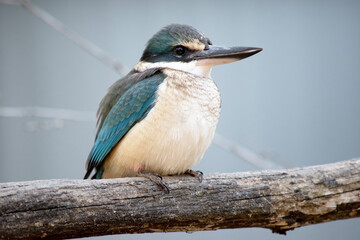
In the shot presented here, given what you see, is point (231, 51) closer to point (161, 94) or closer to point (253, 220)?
point (161, 94)

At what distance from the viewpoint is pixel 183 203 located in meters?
2.36

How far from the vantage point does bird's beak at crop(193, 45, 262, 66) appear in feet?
9.10

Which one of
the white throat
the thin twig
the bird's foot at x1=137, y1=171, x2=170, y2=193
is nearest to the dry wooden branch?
the bird's foot at x1=137, y1=171, x2=170, y2=193

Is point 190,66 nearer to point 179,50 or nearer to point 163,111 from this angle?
point 179,50

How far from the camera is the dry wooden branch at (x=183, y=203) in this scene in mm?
2121

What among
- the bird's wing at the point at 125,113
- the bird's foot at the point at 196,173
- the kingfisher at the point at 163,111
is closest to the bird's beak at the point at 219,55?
the kingfisher at the point at 163,111

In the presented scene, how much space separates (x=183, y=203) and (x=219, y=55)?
90 cm

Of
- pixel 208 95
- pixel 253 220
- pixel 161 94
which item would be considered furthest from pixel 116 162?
pixel 253 220

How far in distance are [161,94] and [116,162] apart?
46 centimetres

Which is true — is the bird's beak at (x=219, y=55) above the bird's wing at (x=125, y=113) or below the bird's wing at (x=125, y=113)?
above

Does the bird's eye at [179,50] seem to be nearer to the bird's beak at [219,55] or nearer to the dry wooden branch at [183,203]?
the bird's beak at [219,55]

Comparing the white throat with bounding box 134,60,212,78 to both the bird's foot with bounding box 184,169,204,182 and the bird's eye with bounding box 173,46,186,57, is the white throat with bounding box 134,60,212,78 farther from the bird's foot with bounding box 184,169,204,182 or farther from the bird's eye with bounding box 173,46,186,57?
the bird's foot with bounding box 184,169,204,182

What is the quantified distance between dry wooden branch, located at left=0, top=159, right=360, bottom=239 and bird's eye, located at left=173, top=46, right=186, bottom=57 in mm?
726

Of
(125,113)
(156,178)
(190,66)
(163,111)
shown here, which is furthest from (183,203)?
(190,66)
